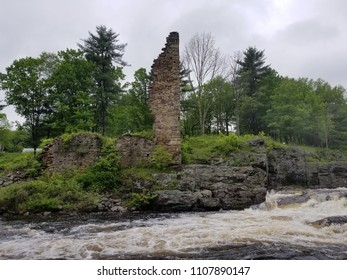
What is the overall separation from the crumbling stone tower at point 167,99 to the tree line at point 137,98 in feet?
34.9

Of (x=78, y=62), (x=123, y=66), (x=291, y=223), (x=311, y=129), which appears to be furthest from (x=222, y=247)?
(x=311, y=129)

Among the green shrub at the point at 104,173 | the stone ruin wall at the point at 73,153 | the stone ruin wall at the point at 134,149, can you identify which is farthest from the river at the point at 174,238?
the stone ruin wall at the point at 134,149

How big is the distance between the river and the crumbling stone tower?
546 cm

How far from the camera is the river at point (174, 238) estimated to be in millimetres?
7513

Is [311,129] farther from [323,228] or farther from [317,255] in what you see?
[317,255]

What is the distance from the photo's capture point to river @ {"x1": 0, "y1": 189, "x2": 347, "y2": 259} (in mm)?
7513

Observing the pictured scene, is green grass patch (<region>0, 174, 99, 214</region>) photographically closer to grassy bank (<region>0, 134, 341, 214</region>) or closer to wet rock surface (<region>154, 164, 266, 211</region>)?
grassy bank (<region>0, 134, 341, 214</region>)

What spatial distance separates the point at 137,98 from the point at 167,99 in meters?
15.2

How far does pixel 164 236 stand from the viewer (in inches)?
363

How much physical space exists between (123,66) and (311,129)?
24907 millimetres

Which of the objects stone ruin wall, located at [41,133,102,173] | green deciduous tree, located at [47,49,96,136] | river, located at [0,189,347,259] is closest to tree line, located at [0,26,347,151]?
green deciduous tree, located at [47,49,96,136]

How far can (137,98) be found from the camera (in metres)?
32.5

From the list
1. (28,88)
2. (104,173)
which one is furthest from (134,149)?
(28,88)

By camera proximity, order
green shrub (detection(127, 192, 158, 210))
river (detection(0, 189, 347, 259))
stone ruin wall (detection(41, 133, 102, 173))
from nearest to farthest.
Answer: river (detection(0, 189, 347, 259)) → green shrub (detection(127, 192, 158, 210)) → stone ruin wall (detection(41, 133, 102, 173))
